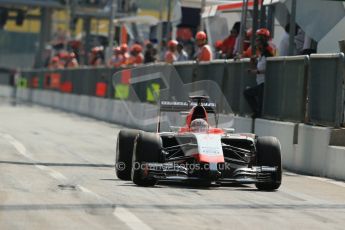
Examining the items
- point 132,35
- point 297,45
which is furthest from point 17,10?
point 297,45

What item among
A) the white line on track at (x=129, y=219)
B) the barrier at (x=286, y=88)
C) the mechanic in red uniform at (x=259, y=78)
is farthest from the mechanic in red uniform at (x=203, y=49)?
the white line on track at (x=129, y=219)

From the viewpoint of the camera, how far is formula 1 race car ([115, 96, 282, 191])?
12.6 m

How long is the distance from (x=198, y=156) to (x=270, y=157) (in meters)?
0.90

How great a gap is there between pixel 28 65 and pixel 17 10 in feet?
45.5

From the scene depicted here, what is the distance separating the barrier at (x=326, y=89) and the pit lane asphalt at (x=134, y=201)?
3.10 feet

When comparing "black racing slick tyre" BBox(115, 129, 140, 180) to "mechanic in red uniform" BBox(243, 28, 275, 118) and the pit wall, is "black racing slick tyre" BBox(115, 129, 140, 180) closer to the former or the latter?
the pit wall

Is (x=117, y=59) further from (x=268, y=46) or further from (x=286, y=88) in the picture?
(x=286, y=88)

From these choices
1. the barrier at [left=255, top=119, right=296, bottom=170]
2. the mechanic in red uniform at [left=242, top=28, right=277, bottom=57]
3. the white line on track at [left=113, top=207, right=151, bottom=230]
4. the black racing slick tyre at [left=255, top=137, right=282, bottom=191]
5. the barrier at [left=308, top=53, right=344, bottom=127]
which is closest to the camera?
the white line on track at [left=113, top=207, right=151, bottom=230]

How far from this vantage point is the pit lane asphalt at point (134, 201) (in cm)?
942

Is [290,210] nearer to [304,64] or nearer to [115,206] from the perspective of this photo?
[115,206]

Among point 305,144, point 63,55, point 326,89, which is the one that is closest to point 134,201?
point 326,89

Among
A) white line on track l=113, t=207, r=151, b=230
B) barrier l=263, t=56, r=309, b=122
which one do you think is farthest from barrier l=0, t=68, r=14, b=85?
white line on track l=113, t=207, r=151, b=230

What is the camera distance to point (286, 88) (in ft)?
59.3

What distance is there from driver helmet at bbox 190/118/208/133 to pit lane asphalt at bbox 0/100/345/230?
0.76m
